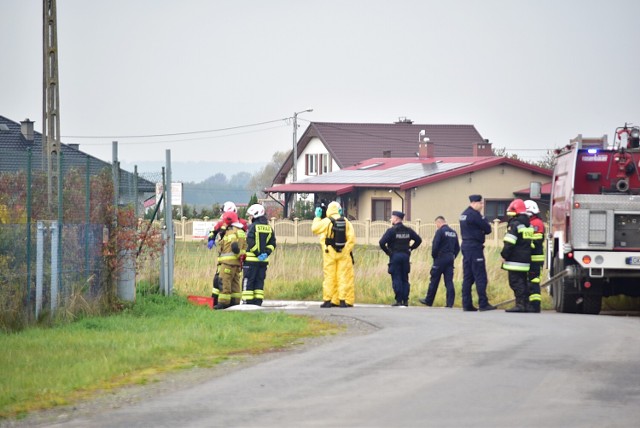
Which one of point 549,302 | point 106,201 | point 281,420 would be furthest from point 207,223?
point 281,420

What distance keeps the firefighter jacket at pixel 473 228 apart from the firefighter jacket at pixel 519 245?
1.60 feet

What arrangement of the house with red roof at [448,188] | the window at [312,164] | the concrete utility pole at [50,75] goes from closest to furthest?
the concrete utility pole at [50,75], the house with red roof at [448,188], the window at [312,164]

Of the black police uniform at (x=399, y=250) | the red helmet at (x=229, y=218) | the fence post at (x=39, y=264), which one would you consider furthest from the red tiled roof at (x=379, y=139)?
the fence post at (x=39, y=264)

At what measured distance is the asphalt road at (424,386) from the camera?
870 centimetres

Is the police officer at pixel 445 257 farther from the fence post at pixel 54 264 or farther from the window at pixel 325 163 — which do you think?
the window at pixel 325 163

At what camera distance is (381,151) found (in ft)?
262

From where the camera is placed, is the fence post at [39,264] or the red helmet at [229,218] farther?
the red helmet at [229,218]

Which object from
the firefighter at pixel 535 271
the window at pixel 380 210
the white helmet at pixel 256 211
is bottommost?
the firefighter at pixel 535 271

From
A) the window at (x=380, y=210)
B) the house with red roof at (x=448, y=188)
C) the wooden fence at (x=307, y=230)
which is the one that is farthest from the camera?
the window at (x=380, y=210)

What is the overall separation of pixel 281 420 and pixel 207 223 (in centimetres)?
4502

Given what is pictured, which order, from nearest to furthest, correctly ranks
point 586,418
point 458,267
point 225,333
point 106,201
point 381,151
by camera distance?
point 586,418
point 225,333
point 106,201
point 458,267
point 381,151

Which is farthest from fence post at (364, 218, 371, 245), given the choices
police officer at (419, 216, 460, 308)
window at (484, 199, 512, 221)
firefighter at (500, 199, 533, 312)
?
firefighter at (500, 199, 533, 312)

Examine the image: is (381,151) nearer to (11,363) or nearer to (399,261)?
(399,261)

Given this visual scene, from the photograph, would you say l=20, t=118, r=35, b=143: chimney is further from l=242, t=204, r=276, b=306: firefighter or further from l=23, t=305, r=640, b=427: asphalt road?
l=23, t=305, r=640, b=427: asphalt road
